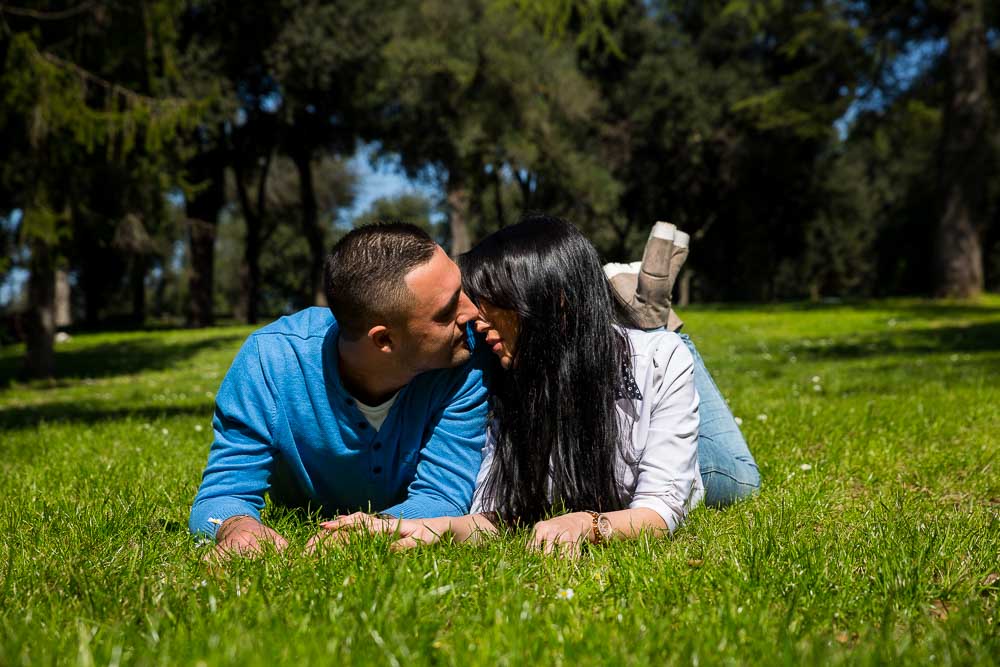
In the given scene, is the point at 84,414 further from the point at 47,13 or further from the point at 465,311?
the point at 47,13

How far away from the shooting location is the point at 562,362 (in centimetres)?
338

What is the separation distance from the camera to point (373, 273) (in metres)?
3.09

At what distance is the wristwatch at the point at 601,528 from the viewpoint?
10.5ft

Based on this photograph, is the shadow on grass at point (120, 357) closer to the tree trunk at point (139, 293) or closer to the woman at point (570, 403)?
the woman at point (570, 403)

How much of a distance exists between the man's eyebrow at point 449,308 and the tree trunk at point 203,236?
28.4 m

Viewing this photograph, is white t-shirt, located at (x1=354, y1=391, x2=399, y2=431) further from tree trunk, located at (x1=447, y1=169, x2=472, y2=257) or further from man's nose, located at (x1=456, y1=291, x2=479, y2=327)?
tree trunk, located at (x1=447, y1=169, x2=472, y2=257)

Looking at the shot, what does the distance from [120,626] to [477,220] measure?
155 feet

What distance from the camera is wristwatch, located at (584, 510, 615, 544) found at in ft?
10.5

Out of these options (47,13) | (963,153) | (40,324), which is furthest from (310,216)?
(963,153)

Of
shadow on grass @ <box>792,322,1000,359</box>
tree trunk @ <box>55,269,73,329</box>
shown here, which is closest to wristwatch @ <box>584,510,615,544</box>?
shadow on grass @ <box>792,322,1000,359</box>

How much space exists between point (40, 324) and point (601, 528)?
13.5 m

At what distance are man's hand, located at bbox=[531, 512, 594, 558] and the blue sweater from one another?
476 mm

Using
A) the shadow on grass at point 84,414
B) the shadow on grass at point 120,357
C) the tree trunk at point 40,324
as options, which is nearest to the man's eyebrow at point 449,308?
the shadow on grass at point 84,414

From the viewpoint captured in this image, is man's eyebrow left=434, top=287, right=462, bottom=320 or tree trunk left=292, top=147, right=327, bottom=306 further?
tree trunk left=292, top=147, right=327, bottom=306
